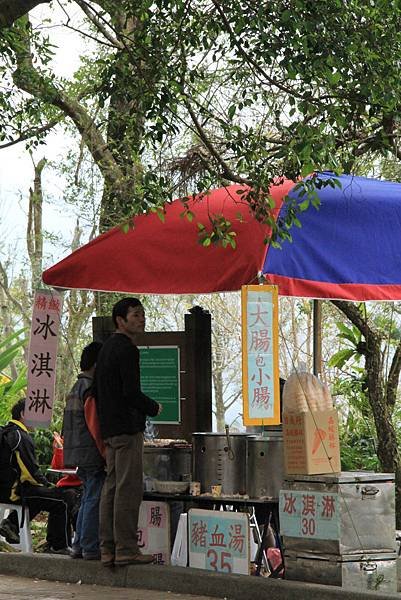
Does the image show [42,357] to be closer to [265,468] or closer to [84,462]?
[84,462]

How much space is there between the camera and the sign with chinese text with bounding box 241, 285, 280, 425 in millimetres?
8289

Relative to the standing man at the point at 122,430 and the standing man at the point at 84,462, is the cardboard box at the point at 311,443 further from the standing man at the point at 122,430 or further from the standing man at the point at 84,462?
the standing man at the point at 84,462

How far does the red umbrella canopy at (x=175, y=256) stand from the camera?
890 cm

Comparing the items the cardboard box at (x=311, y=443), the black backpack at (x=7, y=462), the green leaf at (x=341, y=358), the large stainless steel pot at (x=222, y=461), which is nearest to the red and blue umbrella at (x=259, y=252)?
the cardboard box at (x=311, y=443)

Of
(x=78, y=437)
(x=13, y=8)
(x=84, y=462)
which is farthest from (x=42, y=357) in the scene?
(x=13, y=8)

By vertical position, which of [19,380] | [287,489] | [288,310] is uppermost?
[288,310]

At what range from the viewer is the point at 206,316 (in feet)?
33.3

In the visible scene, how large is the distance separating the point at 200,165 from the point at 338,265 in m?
2.81

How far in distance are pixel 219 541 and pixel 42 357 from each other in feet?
8.02

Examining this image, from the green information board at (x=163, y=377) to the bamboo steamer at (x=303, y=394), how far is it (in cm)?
170

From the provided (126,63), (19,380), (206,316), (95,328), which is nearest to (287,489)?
(206,316)

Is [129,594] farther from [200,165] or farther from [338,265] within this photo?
[200,165]

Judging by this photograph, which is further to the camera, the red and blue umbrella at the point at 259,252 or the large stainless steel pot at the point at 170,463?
the large stainless steel pot at the point at 170,463

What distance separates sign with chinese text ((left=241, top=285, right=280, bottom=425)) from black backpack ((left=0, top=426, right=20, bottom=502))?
354 cm
